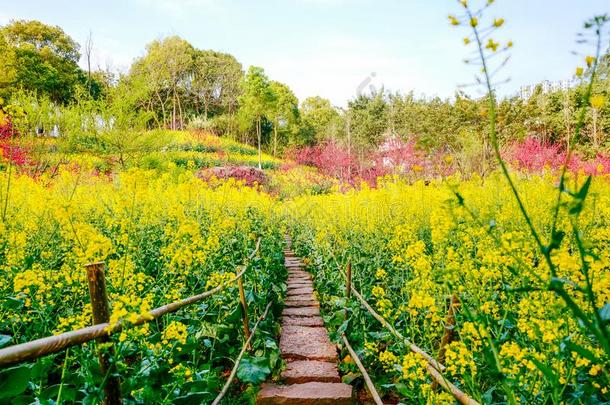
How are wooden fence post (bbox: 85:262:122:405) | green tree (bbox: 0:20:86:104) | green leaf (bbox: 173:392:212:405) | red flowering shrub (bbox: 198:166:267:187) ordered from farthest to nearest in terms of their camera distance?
green tree (bbox: 0:20:86:104)
red flowering shrub (bbox: 198:166:267:187)
green leaf (bbox: 173:392:212:405)
wooden fence post (bbox: 85:262:122:405)

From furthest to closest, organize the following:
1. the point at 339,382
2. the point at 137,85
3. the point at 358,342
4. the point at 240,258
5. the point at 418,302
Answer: the point at 137,85 → the point at 240,258 → the point at 358,342 → the point at 339,382 → the point at 418,302

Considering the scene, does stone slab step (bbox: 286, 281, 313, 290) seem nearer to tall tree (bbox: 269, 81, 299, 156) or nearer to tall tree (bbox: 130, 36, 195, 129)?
tall tree (bbox: 269, 81, 299, 156)

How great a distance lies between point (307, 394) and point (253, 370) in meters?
0.48

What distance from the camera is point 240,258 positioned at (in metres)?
4.84

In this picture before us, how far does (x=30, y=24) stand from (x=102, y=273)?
119 ft

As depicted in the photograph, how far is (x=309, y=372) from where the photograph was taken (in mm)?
3568

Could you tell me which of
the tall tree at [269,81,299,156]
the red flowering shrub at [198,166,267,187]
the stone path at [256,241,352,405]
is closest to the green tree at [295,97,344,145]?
the tall tree at [269,81,299,156]

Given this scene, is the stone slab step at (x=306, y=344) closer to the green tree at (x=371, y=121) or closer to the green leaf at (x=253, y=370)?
the green leaf at (x=253, y=370)

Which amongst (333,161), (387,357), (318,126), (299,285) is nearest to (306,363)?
(387,357)

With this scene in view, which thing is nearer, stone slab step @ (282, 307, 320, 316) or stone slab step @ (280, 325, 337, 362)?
stone slab step @ (280, 325, 337, 362)

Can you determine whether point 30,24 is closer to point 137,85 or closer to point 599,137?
point 137,85

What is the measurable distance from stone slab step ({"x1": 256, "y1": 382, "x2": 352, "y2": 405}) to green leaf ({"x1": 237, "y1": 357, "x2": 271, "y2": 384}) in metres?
0.14

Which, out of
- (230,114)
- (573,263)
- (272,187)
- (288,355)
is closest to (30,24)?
(230,114)

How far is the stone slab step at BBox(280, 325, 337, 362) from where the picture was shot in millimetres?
3830
